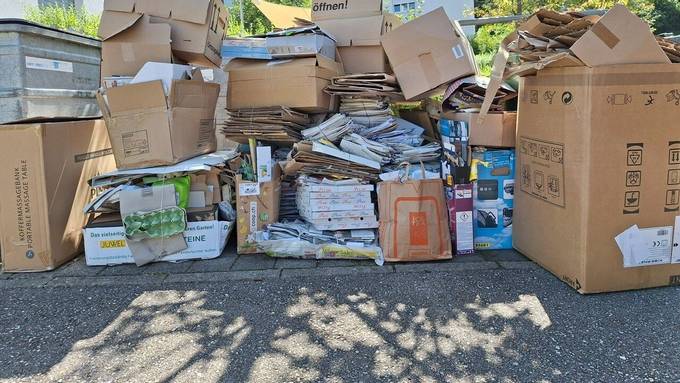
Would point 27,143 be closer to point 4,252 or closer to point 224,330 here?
point 4,252

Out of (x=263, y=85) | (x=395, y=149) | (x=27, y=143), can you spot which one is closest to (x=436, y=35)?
(x=395, y=149)

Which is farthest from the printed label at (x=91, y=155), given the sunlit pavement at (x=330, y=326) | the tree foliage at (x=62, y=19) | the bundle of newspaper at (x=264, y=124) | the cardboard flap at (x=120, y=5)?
the tree foliage at (x=62, y=19)

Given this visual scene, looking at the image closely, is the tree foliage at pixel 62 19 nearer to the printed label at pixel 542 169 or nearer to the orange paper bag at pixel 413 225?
the orange paper bag at pixel 413 225

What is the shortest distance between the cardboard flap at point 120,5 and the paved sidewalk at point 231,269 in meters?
1.98

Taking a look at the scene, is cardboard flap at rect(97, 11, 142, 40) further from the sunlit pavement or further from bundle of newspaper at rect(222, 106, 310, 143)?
the sunlit pavement

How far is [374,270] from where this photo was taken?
3.43m

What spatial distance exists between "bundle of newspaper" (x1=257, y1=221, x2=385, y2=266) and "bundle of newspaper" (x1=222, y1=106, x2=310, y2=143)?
0.79m

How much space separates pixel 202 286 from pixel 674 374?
2.59 meters

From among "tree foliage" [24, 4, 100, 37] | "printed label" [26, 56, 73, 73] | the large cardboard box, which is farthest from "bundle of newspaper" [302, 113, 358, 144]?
"tree foliage" [24, 4, 100, 37]

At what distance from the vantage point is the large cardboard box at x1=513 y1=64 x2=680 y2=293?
2.85 m

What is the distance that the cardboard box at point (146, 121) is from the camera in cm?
358

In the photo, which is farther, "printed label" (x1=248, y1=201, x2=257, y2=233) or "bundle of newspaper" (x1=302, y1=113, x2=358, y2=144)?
"bundle of newspaper" (x1=302, y1=113, x2=358, y2=144)

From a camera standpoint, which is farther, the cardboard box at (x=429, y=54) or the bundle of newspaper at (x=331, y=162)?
the cardboard box at (x=429, y=54)

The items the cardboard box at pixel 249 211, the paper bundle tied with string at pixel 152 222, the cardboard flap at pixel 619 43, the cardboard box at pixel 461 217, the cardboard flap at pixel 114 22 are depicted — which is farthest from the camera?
the cardboard flap at pixel 114 22
